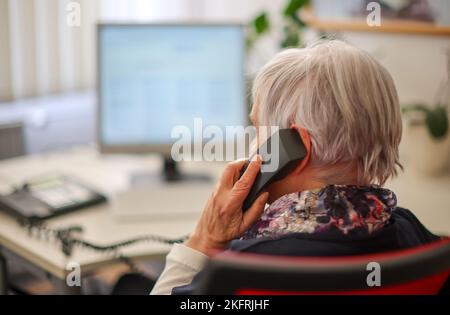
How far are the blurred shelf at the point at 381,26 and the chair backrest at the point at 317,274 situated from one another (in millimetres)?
1439

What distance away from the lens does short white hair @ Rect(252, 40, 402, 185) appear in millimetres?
1023

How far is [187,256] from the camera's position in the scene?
3.96 ft

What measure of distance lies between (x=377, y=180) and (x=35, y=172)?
1300 millimetres

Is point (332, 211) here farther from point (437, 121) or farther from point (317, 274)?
point (437, 121)

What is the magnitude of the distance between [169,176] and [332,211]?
97 cm

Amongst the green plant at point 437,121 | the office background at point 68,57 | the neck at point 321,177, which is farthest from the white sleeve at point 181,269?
the office background at point 68,57

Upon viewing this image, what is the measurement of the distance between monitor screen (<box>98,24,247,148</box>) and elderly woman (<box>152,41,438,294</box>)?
0.75 metres

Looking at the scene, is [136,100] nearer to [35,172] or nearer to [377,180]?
[35,172]

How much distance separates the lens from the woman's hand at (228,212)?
3.80 feet

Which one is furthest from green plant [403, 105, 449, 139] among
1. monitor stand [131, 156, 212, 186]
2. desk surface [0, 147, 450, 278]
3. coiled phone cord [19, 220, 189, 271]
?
coiled phone cord [19, 220, 189, 271]

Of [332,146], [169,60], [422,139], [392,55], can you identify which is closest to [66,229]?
[169,60]

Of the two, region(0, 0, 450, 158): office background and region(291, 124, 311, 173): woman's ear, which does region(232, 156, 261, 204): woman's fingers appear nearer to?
region(291, 124, 311, 173): woman's ear

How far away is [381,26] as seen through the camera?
2.28 m

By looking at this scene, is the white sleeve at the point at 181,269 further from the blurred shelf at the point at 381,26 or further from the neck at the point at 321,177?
the blurred shelf at the point at 381,26
